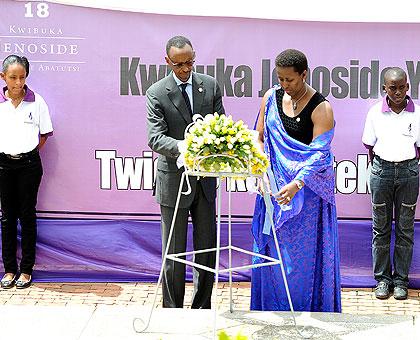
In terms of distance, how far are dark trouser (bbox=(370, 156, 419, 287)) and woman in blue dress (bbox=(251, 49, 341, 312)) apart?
1.45 m

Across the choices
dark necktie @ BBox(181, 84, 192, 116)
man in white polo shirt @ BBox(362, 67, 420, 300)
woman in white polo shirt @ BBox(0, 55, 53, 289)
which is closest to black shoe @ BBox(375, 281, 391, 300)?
man in white polo shirt @ BBox(362, 67, 420, 300)

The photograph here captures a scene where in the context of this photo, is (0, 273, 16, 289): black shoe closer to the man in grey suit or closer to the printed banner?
the printed banner

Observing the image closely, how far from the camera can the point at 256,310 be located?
18.6ft

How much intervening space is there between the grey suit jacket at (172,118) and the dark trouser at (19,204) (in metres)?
1.57

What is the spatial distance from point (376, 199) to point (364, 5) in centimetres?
148

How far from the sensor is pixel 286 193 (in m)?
5.17

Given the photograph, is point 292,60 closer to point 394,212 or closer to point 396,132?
point 396,132

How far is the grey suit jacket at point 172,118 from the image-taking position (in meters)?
5.73

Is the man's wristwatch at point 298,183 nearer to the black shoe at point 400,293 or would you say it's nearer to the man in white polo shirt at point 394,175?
the man in white polo shirt at point 394,175

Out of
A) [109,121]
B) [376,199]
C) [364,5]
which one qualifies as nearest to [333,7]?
[364,5]

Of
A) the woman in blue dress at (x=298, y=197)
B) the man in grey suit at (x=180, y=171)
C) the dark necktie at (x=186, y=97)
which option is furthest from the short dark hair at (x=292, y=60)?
the dark necktie at (x=186, y=97)

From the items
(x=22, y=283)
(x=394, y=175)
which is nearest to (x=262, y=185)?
(x=394, y=175)

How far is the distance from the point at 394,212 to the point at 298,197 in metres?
1.93

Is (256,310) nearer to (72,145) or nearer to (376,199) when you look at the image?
(376,199)
